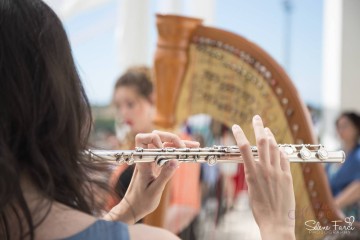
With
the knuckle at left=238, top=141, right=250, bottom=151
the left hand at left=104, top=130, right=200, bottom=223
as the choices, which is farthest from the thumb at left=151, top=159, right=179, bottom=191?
the knuckle at left=238, top=141, right=250, bottom=151

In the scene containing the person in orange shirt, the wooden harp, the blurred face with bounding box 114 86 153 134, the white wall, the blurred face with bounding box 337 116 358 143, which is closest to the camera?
the wooden harp

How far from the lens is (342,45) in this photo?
7.02m

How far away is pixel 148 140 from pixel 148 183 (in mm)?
83

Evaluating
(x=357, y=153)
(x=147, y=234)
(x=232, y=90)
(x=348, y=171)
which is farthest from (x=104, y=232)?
(x=357, y=153)

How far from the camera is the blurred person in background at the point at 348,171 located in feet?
9.68

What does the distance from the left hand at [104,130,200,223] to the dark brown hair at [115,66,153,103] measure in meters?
1.06

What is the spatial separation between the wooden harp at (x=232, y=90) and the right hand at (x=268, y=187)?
47 centimetres

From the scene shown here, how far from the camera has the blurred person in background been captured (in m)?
2.95

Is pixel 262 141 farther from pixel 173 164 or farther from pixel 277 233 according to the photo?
pixel 173 164

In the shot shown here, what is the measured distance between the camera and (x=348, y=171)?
10.6ft

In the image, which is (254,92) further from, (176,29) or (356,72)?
(356,72)

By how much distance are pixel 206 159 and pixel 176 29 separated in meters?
0.63

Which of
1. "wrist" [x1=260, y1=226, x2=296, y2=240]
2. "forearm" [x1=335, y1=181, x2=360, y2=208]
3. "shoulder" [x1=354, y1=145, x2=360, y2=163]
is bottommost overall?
"forearm" [x1=335, y1=181, x2=360, y2=208]

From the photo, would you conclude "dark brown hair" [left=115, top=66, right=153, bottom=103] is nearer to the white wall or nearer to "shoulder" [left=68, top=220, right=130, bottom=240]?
"shoulder" [left=68, top=220, right=130, bottom=240]
